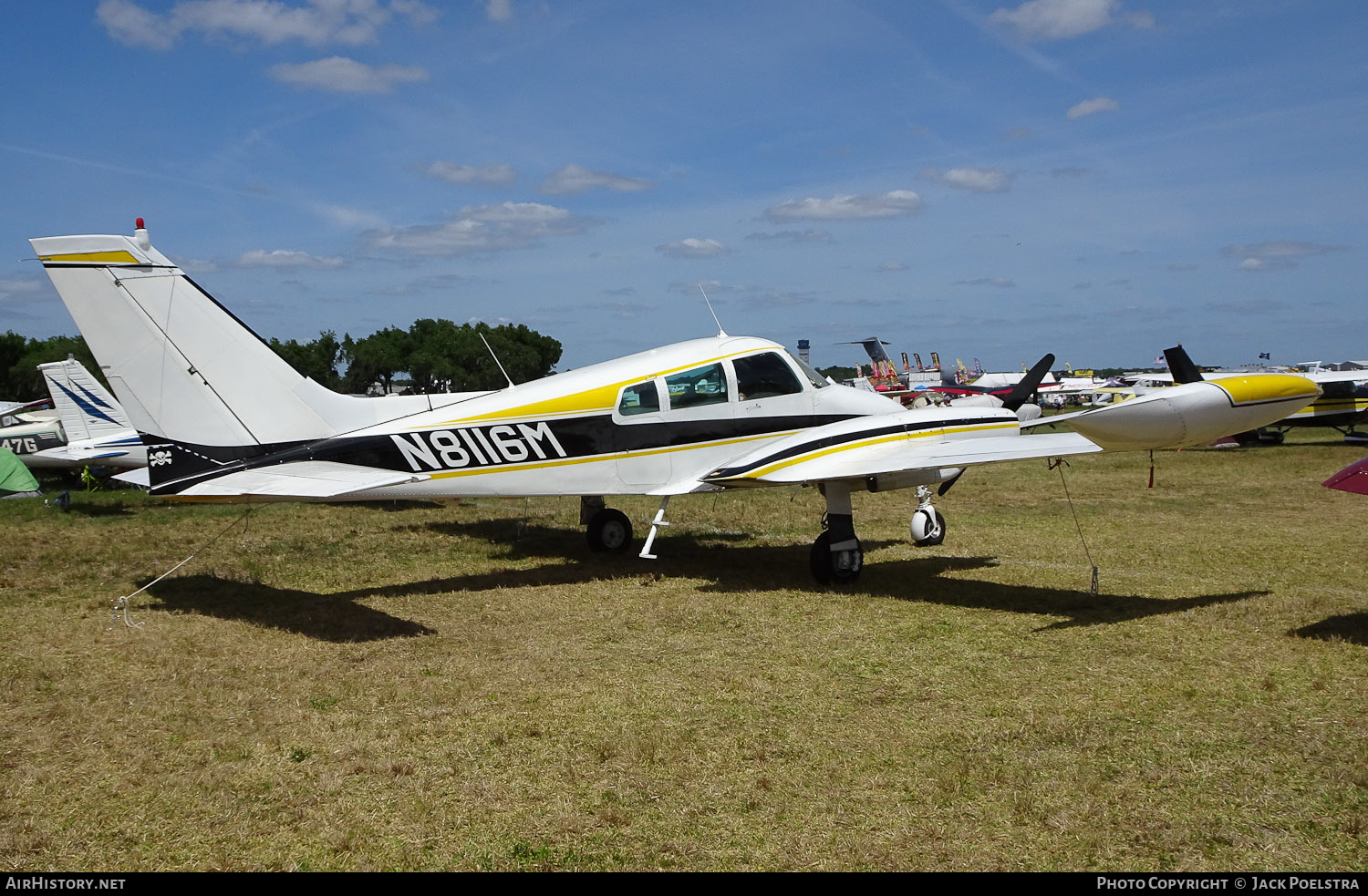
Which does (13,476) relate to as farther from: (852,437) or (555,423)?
(852,437)

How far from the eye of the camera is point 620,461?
32.4ft

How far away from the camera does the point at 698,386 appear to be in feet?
33.4

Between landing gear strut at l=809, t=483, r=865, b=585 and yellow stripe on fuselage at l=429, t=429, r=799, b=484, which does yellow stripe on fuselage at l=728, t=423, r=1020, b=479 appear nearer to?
landing gear strut at l=809, t=483, r=865, b=585

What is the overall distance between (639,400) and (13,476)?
517 inches

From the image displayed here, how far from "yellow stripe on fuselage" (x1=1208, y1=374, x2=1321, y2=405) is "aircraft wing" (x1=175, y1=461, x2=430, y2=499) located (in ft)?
21.4

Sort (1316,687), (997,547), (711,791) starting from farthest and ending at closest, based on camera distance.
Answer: (997,547)
(1316,687)
(711,791)

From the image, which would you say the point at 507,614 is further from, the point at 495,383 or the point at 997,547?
the point at 495,383

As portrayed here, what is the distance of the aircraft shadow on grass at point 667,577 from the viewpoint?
812cm

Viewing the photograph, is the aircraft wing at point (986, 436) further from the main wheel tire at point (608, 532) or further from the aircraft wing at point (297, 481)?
the aircraft wing at point (297, 481)

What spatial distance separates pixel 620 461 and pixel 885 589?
3048 millimetres

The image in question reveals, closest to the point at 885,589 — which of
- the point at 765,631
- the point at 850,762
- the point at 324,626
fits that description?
the point at 765,631

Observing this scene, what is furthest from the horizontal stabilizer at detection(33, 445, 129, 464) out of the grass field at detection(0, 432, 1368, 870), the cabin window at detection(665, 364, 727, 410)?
the cabin window at detection(665, 364, 727, 410)

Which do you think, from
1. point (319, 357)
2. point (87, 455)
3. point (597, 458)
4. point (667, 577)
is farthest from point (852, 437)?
point (319, 357)

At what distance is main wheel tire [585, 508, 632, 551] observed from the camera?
468 inches
